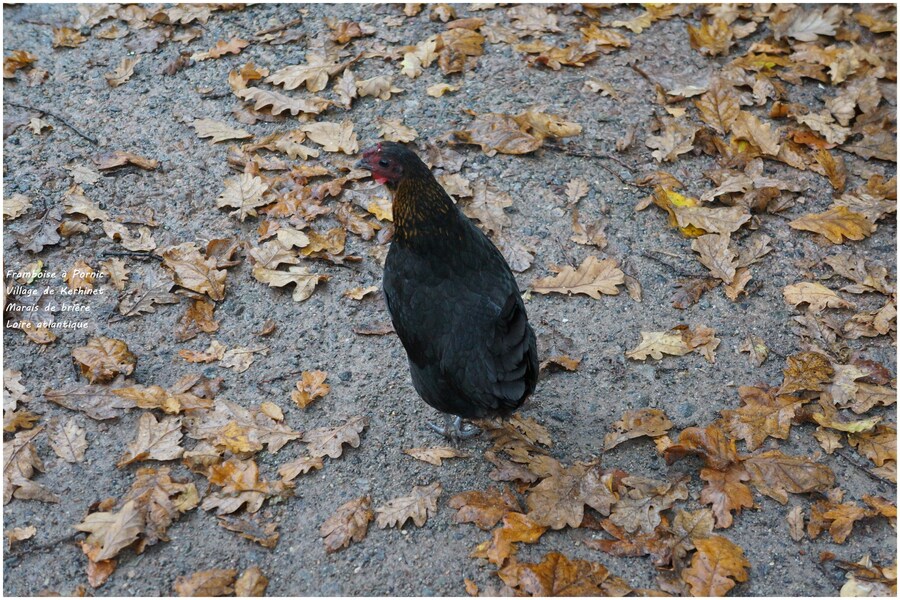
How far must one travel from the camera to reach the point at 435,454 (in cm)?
409

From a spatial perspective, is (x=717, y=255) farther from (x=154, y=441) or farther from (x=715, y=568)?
(x=154, y=441)

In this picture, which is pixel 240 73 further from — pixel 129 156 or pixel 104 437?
pixel 104 437

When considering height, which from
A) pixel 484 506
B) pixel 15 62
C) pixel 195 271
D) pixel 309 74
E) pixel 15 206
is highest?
pixel 15 62

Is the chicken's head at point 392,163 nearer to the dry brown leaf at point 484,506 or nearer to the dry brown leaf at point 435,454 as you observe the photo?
the dry brown leaf at point 435,454

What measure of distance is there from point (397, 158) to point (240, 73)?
297 cm

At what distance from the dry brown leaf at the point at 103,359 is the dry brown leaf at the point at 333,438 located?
1.13 meters

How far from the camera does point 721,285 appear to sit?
4.98m

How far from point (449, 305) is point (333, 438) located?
94cm

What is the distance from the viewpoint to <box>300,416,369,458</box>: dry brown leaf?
4.04 m

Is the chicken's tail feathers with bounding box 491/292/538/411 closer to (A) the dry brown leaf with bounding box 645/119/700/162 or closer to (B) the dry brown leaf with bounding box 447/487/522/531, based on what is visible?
(B) the dry brown leaf with bounding box 447/487/522/531

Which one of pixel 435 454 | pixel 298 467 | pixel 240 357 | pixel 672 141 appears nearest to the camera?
pixel 298 467

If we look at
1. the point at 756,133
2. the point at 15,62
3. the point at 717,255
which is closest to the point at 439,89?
the point at 756,133

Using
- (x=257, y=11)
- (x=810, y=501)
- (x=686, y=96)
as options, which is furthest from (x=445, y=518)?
(x=257, y=11)

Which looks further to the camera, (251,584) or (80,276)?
(80,276)
